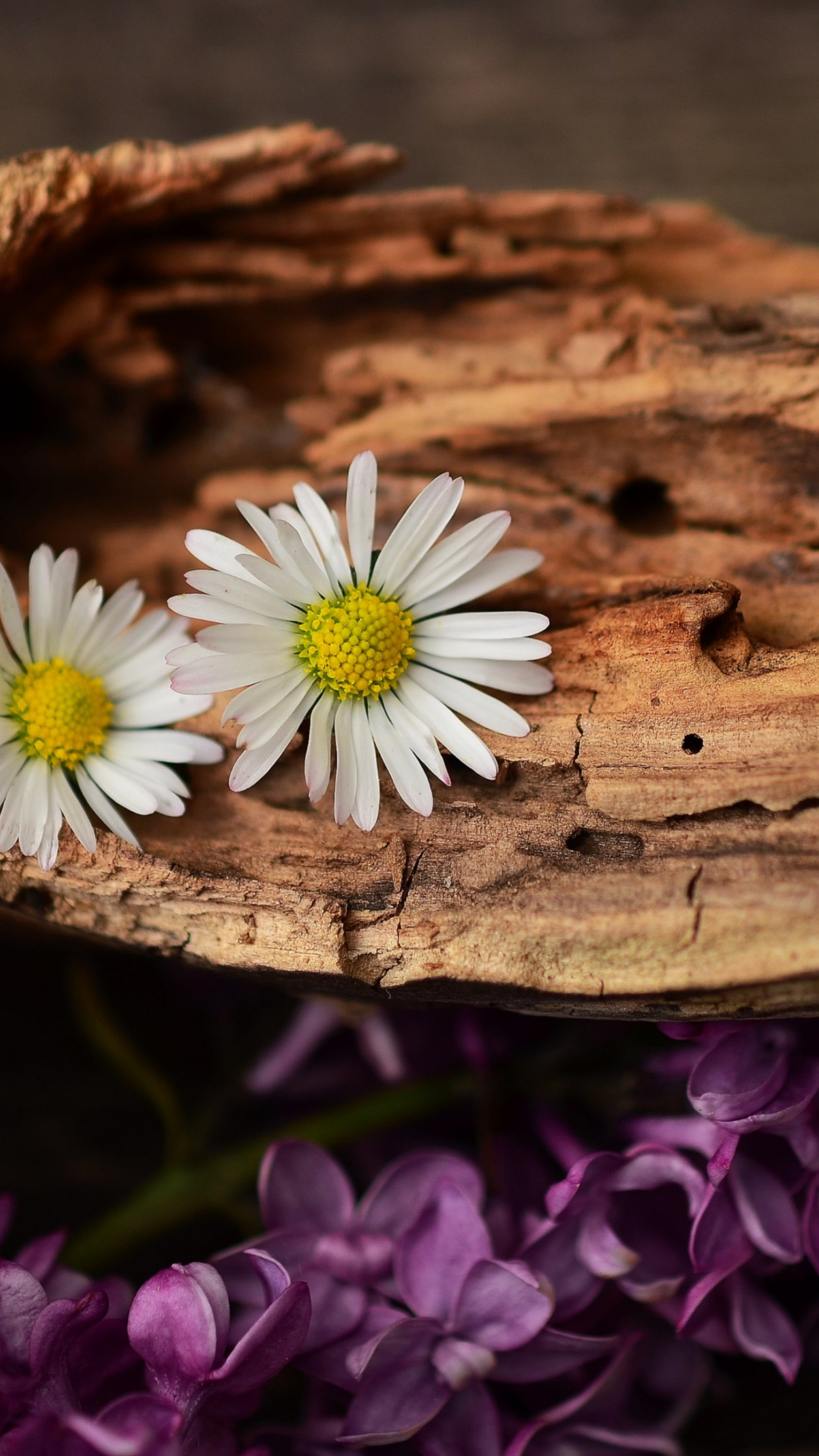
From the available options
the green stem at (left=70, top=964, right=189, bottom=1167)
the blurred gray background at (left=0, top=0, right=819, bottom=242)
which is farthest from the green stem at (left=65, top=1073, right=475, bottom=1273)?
the blurred gray background at (left=0, top=0, right=819, bottom=242)

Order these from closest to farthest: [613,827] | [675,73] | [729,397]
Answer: [613,827]
[729,397]
[675,73]

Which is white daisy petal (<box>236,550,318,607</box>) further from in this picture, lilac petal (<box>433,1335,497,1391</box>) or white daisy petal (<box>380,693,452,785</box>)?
lilac petal (<box>433,1335,497,1391</box>)

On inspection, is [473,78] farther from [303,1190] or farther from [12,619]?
[303,1190]

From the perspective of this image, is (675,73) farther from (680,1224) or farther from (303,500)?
(680,1224)

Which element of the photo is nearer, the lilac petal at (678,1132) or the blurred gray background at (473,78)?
the lilac petal at (678,1132)

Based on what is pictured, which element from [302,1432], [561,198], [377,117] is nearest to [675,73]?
[377,117]

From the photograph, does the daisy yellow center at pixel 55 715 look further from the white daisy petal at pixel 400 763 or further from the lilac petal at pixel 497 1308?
the lilac petal at pixel 497 1308

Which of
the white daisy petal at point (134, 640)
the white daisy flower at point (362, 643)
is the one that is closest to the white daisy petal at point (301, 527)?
the white daisy flower at point (362, 643)
